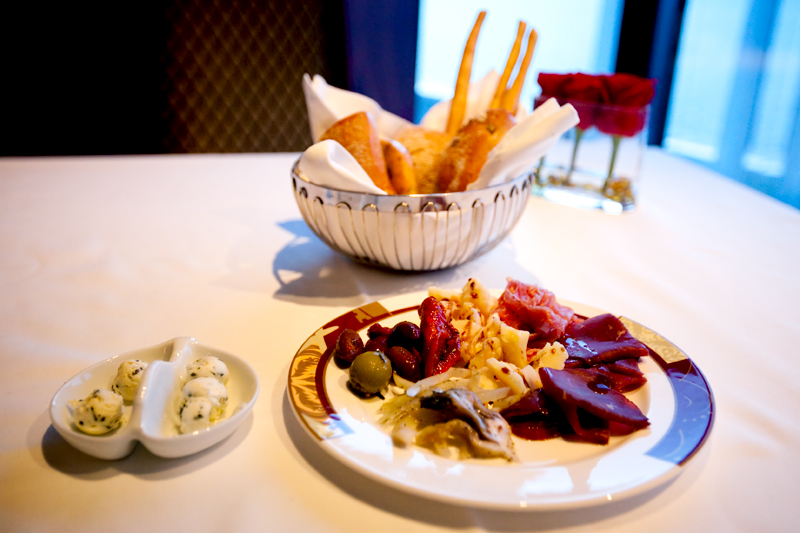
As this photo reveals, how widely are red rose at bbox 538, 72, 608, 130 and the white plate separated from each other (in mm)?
1042

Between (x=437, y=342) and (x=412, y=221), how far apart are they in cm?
28

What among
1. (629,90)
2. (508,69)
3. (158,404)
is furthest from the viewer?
(629,90)

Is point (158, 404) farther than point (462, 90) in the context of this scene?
No

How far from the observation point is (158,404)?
1.96 feet

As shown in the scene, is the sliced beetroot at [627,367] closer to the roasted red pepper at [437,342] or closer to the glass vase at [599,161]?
the roasted red pepper at [437,342]

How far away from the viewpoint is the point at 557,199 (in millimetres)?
1719

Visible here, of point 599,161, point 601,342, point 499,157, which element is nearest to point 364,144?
point 499,157

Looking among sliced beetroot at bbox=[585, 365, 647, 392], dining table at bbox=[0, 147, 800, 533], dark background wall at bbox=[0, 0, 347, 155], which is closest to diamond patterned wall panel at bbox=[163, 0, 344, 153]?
dark background wall at bbox=[0, 0, 347, 155]

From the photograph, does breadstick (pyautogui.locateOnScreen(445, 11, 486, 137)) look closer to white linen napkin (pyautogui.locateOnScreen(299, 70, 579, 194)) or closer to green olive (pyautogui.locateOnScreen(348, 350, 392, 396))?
white linen napkin (pyautogui.locateOnScreen(299, 70, 579, 194))

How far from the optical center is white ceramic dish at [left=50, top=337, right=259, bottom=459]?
56cm

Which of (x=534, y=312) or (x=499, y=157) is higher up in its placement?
(x=499, y=157)

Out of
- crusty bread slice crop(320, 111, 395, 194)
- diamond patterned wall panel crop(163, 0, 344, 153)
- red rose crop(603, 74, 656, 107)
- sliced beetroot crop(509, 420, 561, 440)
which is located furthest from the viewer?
diamond patterned wall panel crop(163, 0, 344, 153)

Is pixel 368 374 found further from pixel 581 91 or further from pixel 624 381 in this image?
pixel 581 91

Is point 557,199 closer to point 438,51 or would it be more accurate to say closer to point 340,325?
point 340,325
